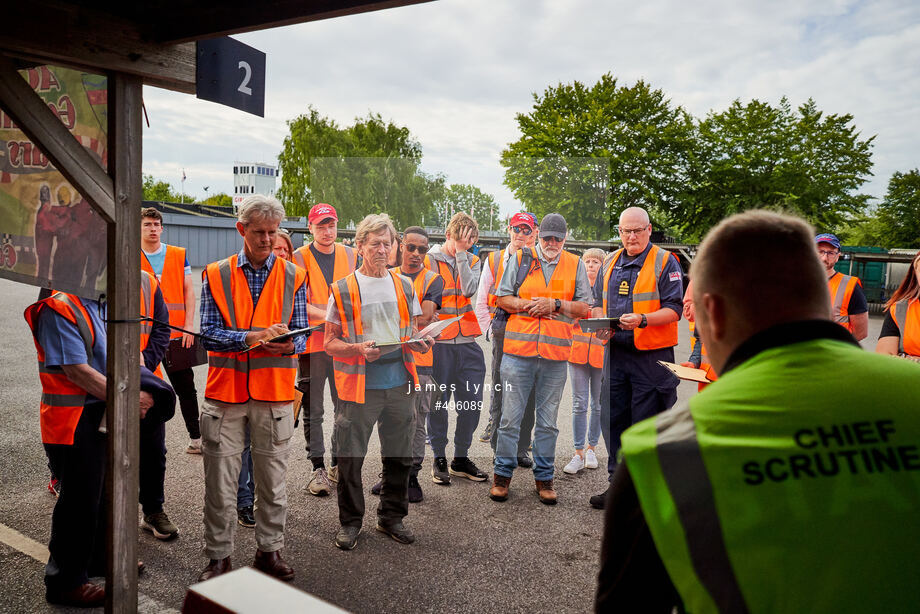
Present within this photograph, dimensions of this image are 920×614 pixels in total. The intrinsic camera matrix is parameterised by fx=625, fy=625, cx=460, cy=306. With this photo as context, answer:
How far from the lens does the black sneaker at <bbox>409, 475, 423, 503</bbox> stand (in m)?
4.95

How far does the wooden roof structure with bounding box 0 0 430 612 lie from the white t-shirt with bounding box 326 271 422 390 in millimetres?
1506

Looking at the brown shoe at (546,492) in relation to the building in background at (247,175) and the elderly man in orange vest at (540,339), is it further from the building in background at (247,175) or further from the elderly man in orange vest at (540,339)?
the building in background at (247,175)

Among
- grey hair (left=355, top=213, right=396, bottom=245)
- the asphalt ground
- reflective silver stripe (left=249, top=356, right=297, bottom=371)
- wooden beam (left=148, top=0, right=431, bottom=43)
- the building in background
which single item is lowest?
the asphalt ground

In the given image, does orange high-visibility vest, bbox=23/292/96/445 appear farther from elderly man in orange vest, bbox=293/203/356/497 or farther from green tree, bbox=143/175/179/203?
green tree, bbox=143/175/179/203

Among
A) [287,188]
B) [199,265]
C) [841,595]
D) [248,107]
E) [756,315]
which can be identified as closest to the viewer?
[841,595]

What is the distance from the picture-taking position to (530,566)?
3891mm

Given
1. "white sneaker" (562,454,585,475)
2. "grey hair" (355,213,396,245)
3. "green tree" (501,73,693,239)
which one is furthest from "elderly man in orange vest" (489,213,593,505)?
"green tree" (501,73,693,239)

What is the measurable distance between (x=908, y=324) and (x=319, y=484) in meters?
4.45

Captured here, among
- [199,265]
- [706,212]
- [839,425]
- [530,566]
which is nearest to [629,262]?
[530,566]

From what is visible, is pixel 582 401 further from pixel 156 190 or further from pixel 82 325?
pixel 156 190

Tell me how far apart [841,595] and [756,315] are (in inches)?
18.6

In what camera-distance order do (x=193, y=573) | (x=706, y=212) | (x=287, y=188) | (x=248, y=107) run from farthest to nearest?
(x=706, y=212), (x=287, y=188), (x=193, y=573), (x=248, y=107)

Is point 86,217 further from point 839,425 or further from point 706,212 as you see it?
point 706,212

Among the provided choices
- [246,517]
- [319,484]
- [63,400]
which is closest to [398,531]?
[319,484]
